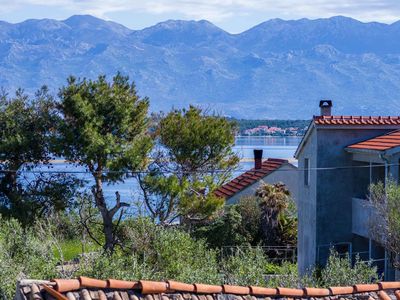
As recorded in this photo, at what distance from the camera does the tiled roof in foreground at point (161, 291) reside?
9.93 metres

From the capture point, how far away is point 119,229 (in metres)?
35.1

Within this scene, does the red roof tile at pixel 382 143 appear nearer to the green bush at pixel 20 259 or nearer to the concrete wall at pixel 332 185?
the concrete wall at pixel 332 185

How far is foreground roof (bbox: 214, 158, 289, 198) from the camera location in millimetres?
45625

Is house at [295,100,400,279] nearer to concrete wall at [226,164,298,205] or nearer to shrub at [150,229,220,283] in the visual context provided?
shrub at [150,229,220,283]

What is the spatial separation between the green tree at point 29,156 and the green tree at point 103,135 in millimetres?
891

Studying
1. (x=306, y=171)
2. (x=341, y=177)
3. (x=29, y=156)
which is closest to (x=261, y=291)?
(x=341, y=177)

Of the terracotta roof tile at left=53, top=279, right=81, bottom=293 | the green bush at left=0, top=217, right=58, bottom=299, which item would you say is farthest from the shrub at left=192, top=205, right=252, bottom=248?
the terracotta roof tile at left=53, top=279, right=81, bottom=293

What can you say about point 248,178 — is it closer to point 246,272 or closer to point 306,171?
point 306,171

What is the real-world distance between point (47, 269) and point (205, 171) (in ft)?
59.3

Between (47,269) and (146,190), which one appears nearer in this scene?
(47,269)

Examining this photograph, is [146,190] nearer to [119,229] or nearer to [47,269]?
[119,229]

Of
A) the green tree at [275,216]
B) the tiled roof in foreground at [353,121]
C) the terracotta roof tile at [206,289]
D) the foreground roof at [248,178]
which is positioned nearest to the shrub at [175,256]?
the tiled roof in foreground at [353,121]

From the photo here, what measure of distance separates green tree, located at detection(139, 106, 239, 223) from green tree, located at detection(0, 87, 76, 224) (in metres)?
3.14

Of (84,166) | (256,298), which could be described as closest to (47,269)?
(256,298)
